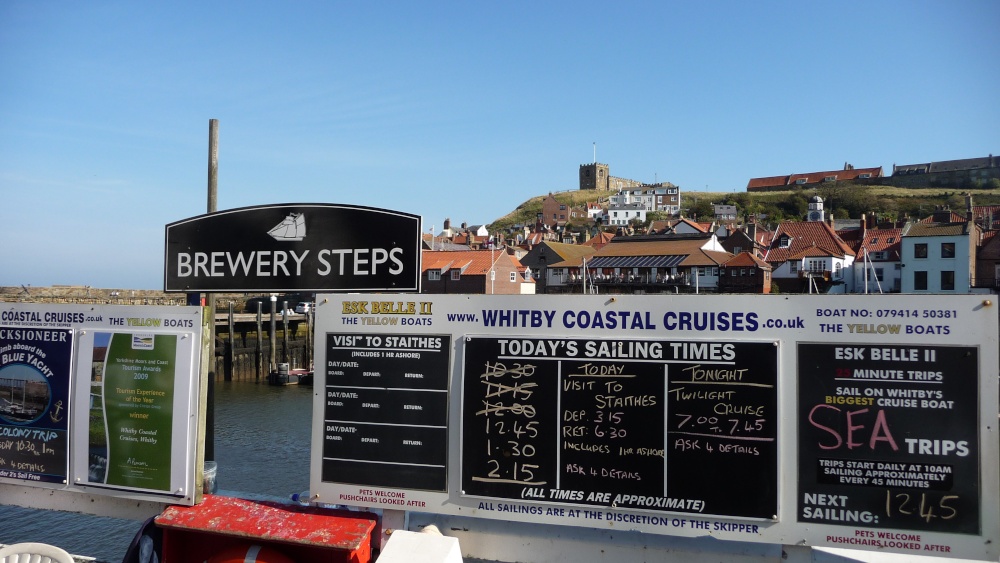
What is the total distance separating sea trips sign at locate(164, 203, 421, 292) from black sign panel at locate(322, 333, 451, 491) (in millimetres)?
562

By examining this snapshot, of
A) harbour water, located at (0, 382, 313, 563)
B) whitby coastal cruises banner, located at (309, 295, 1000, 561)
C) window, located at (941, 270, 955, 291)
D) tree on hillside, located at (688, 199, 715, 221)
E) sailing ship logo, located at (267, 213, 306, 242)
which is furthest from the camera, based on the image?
tree on hillside, located at (688, 199, 715, 221)

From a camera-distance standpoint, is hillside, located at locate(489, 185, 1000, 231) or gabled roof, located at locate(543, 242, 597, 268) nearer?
gabled roof, located at locate(543, 242, 597, 268)

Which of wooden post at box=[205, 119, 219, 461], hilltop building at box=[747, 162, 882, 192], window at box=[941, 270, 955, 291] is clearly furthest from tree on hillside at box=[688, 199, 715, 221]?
wooden post at box=[205, 119, 219, 461]

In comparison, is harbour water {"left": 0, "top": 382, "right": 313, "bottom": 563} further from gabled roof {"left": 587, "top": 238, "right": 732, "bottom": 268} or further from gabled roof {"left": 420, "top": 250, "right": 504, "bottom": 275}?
gabled roof {"left": 587, "top": 238, "right": 732, "bottom": 268}

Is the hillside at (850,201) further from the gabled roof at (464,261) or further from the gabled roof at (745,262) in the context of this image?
the gabled roof at (464,261)

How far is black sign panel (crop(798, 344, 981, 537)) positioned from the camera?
5.42 m

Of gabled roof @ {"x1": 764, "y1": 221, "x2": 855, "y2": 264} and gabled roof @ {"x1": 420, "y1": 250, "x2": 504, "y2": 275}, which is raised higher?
gabled roof @ {"x1": 764, "y1": 221, "x2": 855, "y2": 264}

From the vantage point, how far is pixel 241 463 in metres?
26.0

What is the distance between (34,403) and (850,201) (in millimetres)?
168820

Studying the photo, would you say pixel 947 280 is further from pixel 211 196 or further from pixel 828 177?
pixel 828 177

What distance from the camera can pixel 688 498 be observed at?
233 inches

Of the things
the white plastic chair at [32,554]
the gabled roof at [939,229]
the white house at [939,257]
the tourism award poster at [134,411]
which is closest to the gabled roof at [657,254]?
the white house at [939,257]

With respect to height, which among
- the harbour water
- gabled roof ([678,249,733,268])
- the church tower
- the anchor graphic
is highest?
the church tower

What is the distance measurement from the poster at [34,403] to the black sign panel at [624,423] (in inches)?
166
